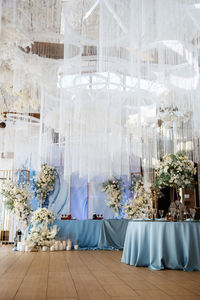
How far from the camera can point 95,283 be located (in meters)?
3.94

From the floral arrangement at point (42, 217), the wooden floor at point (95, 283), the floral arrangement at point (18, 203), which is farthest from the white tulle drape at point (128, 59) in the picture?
the floral arrangement at point (18, 203)

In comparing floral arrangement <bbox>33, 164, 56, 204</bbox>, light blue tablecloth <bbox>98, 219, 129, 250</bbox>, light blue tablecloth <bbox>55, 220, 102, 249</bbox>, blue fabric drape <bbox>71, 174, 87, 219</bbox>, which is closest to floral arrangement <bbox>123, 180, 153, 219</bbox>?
light blue tablecloth <bbox>98, 219, 129, 250</bbox>

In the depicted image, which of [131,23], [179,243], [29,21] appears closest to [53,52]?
[29,21]

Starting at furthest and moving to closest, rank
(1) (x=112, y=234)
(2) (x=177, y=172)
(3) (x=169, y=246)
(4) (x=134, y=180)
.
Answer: (4) (x=134, y=180)
(1) (x=112, y=234)
(2) (x=177, y=172)
(3) (x=169, y=246)

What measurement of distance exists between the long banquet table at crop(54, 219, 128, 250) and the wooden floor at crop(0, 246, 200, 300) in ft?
11.6

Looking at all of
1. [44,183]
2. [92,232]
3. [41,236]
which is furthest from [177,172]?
[44,183]

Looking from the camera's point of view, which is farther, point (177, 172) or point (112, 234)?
point (112, 234)

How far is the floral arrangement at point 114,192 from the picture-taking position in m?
10.8

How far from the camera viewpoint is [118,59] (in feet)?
16.4

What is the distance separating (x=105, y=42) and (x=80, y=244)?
612cm

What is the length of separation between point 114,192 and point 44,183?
2497 mm

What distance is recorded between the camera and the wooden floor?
330 cm

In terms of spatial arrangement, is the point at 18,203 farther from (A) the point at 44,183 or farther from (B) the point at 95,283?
(B) the point at 95,283

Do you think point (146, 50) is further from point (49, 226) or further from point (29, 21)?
point (49, 226)
